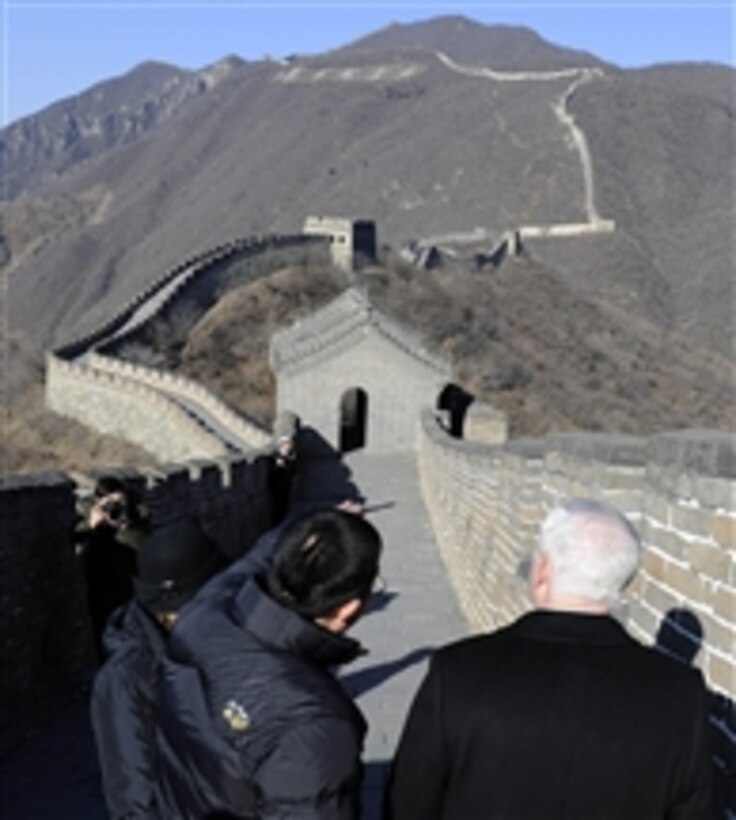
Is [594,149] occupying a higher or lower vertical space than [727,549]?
higher

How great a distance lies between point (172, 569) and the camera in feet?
13.0

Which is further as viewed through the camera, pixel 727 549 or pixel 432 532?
pixel 432 532

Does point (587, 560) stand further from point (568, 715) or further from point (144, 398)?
point (144, 398)

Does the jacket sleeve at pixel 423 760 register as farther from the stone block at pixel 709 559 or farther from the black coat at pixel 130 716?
the stone block at pixel 709 559

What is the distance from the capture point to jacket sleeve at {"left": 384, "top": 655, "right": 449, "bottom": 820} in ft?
9.77

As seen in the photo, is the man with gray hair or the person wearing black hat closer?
the man with gray hair

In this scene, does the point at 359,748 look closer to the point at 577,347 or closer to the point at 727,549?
the point at 727,549

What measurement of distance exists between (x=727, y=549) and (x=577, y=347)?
5707cm

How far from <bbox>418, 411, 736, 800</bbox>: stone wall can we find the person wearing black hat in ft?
4.27

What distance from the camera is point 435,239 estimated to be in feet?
280

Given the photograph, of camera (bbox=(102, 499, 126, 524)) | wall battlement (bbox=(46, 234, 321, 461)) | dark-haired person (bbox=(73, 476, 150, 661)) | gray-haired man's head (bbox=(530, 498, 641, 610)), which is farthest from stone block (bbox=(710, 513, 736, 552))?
wall battlement (bbox=(46, 234, 321, 461))

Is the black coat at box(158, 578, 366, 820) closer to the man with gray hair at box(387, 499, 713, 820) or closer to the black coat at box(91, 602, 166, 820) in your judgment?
the man with gray hair at box(387, 499, 713, 820)

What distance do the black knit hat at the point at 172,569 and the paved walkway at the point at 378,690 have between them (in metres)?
2.25

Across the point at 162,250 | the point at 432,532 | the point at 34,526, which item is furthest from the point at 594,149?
the point at 34,526
